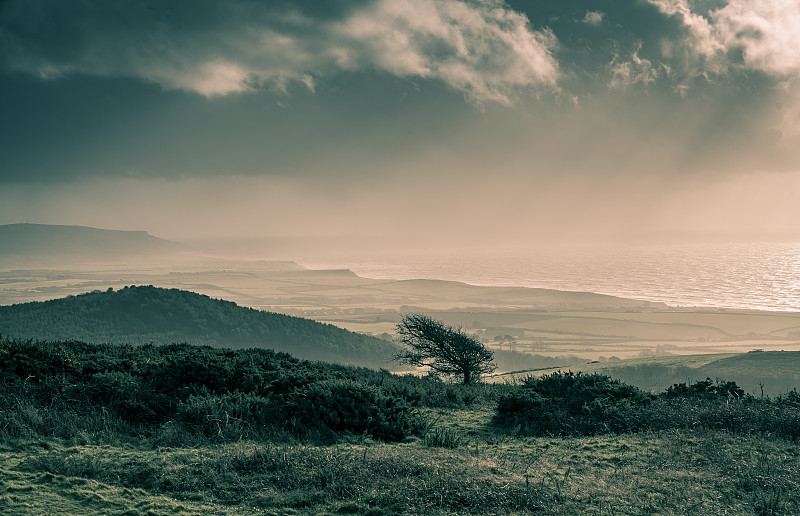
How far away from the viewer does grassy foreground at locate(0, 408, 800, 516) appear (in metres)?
7.41

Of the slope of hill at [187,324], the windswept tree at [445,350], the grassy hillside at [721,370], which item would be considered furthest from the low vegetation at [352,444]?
the slope of hill at [187,324]

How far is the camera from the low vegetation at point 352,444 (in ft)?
25.1

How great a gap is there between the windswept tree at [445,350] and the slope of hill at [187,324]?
7314cm

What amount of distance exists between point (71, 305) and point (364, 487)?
128397 millimetres

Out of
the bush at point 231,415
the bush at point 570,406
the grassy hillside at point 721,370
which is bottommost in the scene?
the grassy hillside at point 721,370

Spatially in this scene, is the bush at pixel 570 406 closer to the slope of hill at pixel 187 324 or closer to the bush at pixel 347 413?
the bush at pixel 347 413

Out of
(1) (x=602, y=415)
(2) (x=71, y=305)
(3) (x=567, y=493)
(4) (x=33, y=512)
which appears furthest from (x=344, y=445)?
(2) (x=71, y=305)

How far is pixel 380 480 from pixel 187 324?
386 ft

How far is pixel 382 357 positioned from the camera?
111 metres

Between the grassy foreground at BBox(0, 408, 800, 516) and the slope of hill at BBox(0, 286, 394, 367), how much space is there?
95039 millimetres

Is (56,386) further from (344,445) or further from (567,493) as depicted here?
(567,493)

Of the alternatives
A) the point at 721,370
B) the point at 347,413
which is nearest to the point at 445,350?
the point at 347,413

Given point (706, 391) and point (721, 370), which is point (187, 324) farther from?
point (706, 391)

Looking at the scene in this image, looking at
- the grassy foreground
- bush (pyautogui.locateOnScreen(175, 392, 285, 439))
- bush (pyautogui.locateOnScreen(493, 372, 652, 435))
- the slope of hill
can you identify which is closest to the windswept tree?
bush (pyautogui.locateOnScreen(493, 372, 652, 435))
